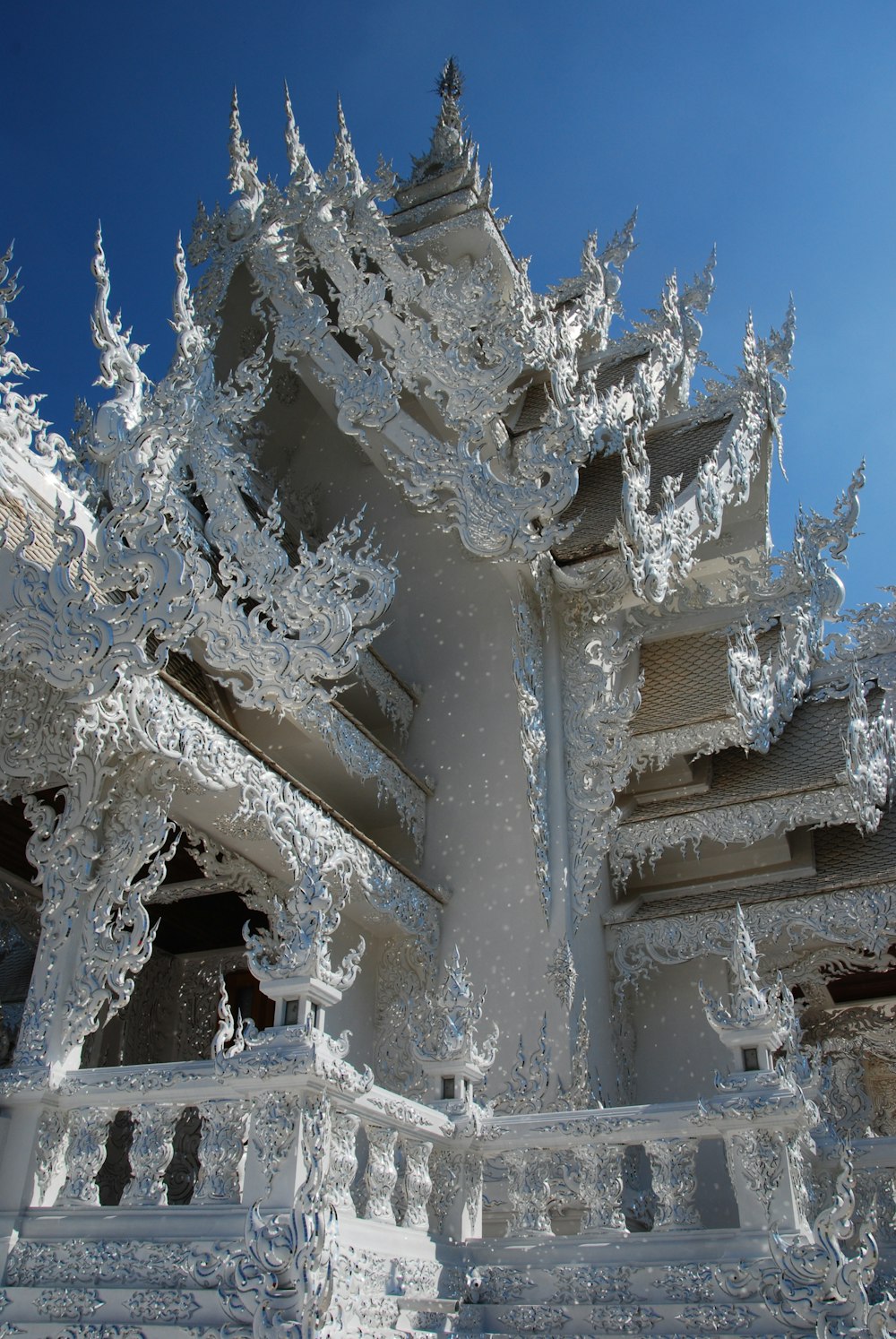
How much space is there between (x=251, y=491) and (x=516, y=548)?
144 cm

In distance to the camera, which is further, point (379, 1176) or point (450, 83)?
point (450, 83)

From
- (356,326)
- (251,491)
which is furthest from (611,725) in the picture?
(356,326)

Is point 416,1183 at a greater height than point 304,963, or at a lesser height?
lesser

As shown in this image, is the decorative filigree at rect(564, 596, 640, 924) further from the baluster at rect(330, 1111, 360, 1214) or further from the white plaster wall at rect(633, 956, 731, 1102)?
the baluster at rect(330, 1111, 360, 1214)

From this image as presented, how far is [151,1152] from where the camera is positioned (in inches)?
133

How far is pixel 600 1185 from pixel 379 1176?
78 cm

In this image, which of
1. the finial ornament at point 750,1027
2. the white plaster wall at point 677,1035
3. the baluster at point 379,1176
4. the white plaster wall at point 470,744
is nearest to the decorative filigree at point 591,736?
the white plaster wall at point 470,744

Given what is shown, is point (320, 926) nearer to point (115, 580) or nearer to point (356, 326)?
point (115, 580)

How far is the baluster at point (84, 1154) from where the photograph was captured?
11.4 feet

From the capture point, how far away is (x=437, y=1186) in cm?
404

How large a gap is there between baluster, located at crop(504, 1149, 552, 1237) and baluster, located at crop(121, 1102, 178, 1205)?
1.24 m

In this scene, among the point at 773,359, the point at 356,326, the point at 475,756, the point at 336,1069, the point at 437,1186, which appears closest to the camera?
the point at 336,1069

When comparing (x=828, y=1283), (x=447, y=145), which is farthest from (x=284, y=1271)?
(x=447, y=145)

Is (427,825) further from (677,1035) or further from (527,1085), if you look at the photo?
(677,1035)
